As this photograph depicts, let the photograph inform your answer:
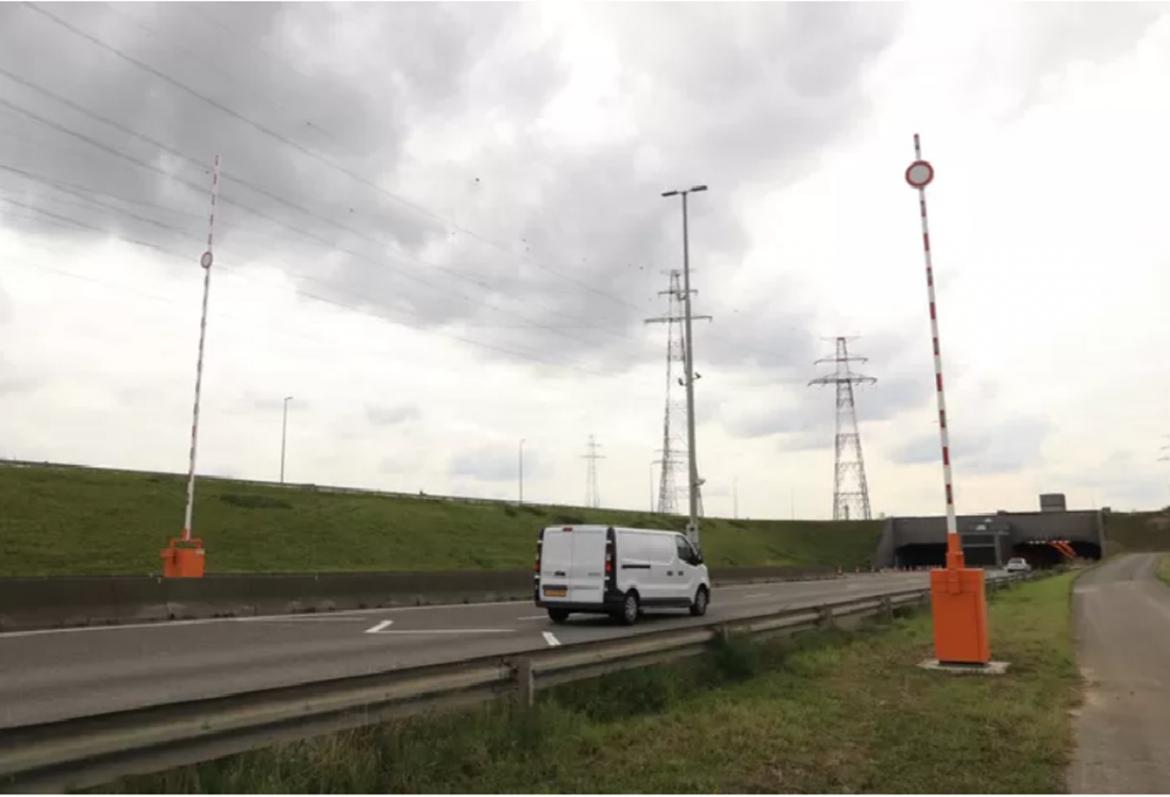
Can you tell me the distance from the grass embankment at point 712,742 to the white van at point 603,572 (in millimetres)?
7909

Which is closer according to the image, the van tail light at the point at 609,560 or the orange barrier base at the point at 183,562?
the van tail light at the point at 609,560

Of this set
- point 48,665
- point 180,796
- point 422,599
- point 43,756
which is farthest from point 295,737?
point 422,599

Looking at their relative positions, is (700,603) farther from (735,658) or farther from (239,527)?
(239,527)

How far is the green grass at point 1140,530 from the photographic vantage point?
116062 mm

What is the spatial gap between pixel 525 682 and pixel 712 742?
1589 mm

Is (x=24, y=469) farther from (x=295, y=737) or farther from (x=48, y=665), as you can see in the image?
(x=295, y=737)

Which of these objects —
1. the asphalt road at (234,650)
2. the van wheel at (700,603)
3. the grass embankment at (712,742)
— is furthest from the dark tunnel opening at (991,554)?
the grass embankment at (712,742)

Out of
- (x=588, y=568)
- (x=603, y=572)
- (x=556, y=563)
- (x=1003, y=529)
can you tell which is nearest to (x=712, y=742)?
(x=603, y=572)

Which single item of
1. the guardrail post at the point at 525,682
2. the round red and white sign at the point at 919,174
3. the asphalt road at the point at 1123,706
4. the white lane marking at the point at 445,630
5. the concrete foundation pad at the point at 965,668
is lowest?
the asphalt road at the point at 1123,706

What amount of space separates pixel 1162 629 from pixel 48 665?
2234cm

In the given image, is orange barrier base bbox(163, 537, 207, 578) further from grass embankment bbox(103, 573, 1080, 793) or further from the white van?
grass embankment bbox(103, 573, 1080, 793)

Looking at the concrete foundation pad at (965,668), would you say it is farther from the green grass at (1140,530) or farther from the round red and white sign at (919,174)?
the green grass at (1140,530)

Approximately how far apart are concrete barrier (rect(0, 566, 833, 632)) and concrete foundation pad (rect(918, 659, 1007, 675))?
1539cm

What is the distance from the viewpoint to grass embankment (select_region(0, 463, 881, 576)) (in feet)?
99.4
